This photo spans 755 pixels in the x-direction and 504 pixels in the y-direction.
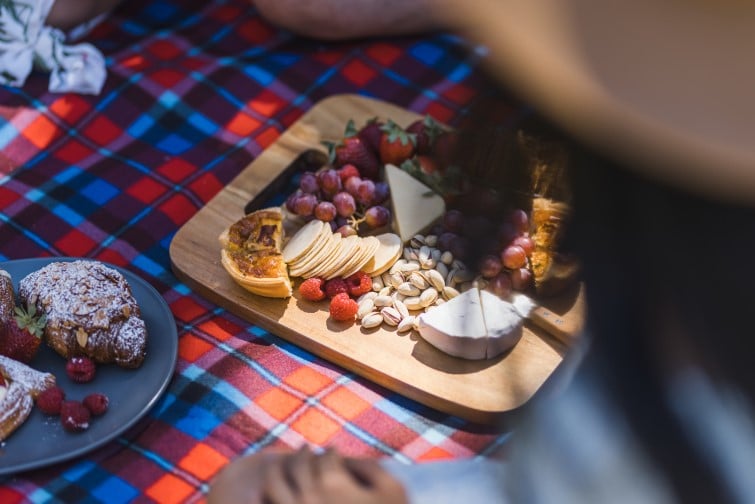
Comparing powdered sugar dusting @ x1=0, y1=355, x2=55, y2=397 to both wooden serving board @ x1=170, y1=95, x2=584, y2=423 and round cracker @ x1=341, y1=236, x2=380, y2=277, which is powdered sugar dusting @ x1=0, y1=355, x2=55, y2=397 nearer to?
wooden serving board @ x1=170, y1=95, x2=584, y2=423

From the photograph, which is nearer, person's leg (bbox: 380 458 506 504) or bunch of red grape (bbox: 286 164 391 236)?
person's leg (bbox: 380 458 506 504)

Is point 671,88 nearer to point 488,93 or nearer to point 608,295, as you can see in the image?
point 488,93

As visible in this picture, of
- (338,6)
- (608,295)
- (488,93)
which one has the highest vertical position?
(488,93)

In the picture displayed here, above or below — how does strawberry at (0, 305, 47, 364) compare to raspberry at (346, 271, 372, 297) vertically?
below

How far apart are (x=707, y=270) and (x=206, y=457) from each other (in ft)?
2.00

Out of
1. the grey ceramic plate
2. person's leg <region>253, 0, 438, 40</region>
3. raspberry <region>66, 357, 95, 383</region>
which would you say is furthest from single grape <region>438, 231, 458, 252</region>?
person's leg <region>253, 0, 438, 40</region>

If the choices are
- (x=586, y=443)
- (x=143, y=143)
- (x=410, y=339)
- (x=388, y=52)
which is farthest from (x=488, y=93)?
(x=388, y=52)

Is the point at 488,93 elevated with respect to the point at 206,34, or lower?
elevated

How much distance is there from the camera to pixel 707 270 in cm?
68

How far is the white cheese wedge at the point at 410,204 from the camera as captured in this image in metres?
1.26

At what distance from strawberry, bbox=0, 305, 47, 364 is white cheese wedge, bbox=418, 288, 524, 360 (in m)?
0.45

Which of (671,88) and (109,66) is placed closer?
(671,88)

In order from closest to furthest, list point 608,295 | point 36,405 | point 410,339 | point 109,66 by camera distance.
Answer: point 608,295 → point 36,405 → point 410,339 → point 109,66

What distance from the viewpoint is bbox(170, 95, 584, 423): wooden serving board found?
1090 mm
